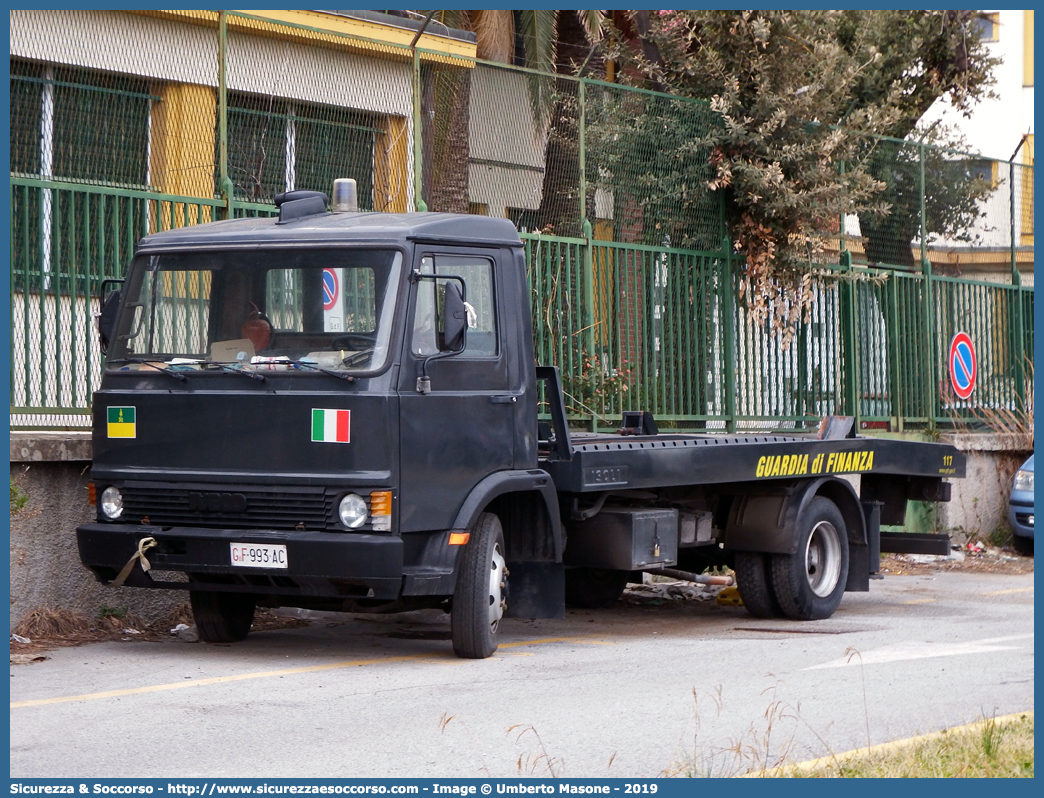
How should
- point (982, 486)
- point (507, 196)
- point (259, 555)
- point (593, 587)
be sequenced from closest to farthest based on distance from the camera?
point (259, 555), point (593, 587), point (507, 196), point (982, 486)

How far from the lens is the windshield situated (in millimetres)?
7934

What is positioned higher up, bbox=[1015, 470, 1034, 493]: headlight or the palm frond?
the palm frond

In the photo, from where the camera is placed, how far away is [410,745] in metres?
6.02

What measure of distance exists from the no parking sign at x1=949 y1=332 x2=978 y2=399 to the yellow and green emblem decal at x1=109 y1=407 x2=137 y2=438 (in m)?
12.4

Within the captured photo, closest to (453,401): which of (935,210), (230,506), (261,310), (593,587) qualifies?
(261,310)

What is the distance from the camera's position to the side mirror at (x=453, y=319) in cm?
798

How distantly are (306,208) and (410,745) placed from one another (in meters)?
3.77

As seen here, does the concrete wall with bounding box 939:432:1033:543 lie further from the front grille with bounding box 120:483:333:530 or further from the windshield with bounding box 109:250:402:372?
the front grille with bounding box 120:483:333:530

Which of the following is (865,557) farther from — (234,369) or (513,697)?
(234,369)

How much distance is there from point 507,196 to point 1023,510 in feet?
24.1

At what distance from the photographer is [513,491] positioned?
8430mm

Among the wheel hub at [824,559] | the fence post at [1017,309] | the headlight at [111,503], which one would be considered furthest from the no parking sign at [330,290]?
the fence post at [1017,309]

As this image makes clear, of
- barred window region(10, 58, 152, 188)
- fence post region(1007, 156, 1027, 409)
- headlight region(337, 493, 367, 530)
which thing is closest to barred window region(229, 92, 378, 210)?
barred window region(10, 58, 152, 188)

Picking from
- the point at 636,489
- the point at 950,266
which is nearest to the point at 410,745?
the point at 636,489
